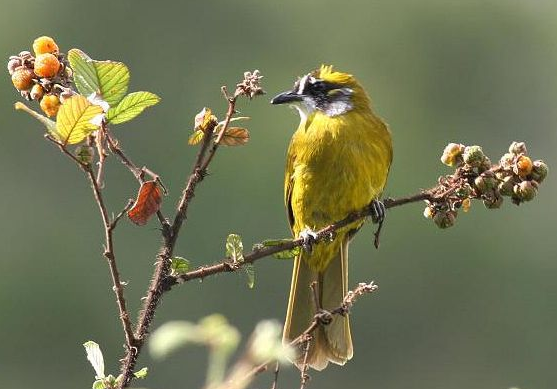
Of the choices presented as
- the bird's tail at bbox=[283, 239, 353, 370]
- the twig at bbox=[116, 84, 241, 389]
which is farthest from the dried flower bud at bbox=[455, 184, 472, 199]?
the bird's tail at bbox=[283, 239, 353, 370]

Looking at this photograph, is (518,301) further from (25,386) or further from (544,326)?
(25,386)

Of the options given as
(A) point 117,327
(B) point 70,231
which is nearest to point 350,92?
(A) point 117,327

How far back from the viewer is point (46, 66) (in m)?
2.61

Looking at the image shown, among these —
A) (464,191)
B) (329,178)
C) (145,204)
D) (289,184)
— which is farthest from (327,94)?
(145,204)

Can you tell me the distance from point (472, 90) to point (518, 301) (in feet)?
32.6

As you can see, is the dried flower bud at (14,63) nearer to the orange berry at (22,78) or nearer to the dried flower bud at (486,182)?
the orange berry at (22,78)

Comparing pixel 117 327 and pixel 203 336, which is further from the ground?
A: pixel 203 336

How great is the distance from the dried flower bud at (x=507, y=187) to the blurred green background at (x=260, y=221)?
1688 cm

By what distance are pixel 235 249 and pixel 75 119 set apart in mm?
466

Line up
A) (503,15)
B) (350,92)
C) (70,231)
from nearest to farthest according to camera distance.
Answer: (350,92) → (70,231) → (503,15)

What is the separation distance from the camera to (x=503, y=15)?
43844 mm

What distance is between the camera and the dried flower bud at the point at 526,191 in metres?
2.92

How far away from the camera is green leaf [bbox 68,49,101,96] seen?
8.30 feet

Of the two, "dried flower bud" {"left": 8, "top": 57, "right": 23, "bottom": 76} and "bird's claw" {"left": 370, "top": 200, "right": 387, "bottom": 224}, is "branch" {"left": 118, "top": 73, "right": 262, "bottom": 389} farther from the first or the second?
"bird's claw" {"left": 370, "top": 200, "right": 387, "bottom": 224}
